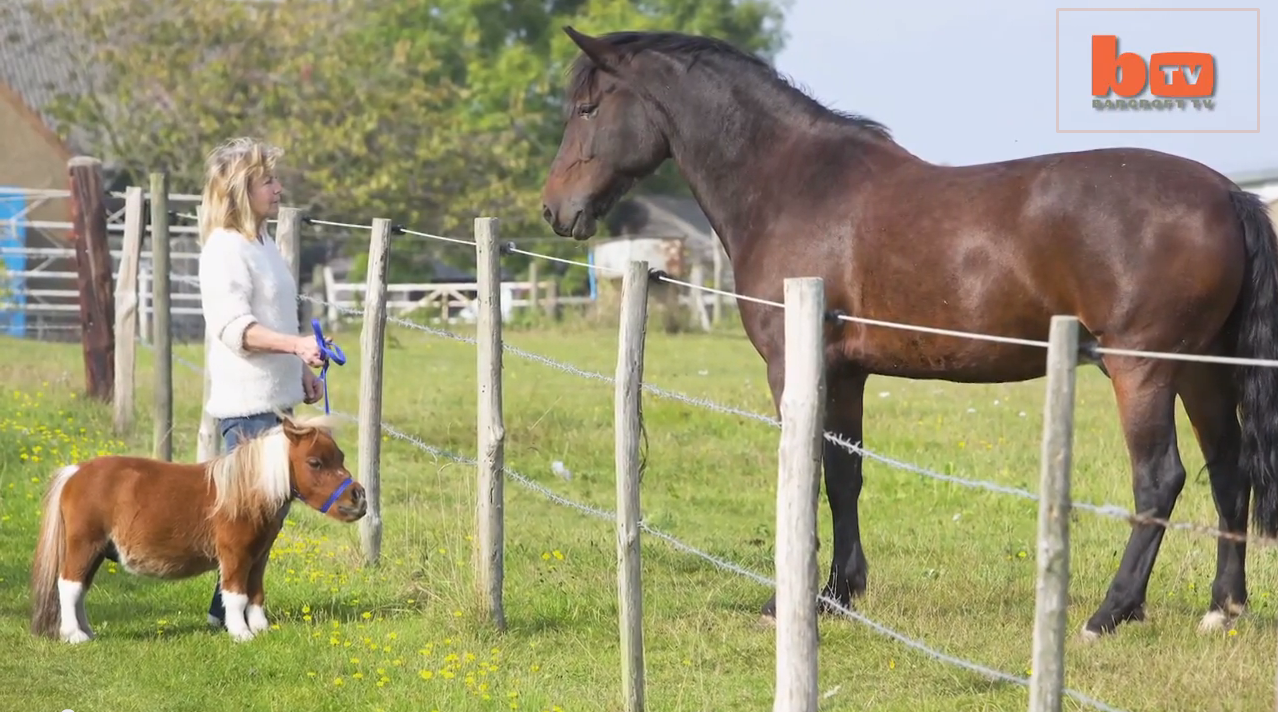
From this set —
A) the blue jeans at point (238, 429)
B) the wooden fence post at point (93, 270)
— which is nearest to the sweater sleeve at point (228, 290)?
the blue jeans at point (238, 429)

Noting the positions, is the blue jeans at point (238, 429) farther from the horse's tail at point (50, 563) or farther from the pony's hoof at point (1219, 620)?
the pony's hoof at point (1219, 620)

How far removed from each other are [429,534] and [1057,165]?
12.1 ft

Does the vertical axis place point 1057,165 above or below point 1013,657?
above

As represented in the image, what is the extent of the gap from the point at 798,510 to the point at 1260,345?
2.63 m

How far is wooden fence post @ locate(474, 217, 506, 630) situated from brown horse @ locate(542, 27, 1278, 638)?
1045mm

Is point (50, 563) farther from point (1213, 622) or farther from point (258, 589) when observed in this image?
point (1213, 622)

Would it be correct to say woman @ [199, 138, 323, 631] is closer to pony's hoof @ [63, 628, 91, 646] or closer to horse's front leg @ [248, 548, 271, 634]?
horse's front leg @ [248, 548, 271, 634]

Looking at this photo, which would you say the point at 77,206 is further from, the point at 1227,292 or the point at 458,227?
the point at 458,227

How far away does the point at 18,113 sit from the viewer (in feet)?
104

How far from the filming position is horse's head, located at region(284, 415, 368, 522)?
6078mm

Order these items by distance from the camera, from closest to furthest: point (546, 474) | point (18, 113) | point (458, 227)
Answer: point (546, 474)
point (18, 113)
point (458, 227)

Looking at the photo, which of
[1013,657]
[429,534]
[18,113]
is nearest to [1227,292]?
[1013,657]

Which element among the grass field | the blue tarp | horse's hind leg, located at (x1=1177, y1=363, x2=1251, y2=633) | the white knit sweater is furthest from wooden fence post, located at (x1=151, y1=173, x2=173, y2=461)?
the blue tarp

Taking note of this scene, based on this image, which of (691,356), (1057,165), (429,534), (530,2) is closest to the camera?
(1057,165)
